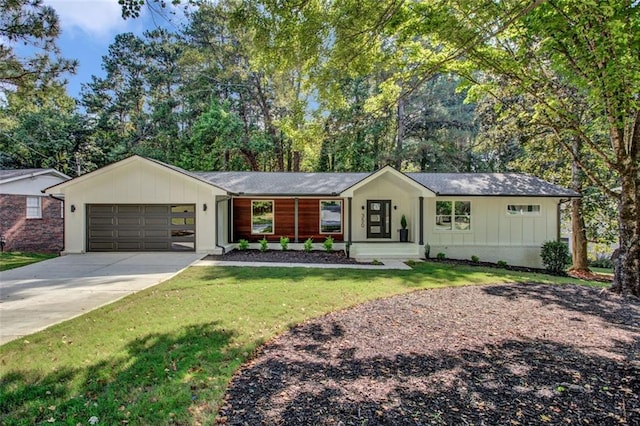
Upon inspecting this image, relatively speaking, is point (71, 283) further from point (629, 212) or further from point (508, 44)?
point (629, 212)

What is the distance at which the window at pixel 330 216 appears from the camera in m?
15.8

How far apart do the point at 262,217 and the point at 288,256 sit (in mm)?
3076

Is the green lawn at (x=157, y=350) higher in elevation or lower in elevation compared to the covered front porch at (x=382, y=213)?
lower

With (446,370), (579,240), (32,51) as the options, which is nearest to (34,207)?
(32,51)

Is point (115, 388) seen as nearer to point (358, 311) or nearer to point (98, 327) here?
point (98, 327)

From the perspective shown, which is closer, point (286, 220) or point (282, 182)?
point (286, 220)

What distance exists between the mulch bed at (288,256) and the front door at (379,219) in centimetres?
192

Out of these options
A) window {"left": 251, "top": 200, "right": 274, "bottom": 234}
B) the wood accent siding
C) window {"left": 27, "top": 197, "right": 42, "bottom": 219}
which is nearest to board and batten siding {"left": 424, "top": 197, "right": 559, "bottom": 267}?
the wood accent siding

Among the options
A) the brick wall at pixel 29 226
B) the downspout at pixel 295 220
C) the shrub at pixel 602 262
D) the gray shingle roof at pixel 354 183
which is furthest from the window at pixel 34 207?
the shrub at pixel 602 262

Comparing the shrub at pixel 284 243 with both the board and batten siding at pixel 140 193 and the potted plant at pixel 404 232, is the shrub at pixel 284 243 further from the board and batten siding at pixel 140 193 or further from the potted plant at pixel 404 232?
the potted plant at pixel 404 232

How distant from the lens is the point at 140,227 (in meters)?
14.1

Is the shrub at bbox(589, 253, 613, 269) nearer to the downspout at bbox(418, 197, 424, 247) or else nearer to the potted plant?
the potted plant

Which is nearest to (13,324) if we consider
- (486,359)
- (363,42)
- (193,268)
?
(193,268)

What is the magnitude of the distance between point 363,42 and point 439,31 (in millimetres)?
1727
